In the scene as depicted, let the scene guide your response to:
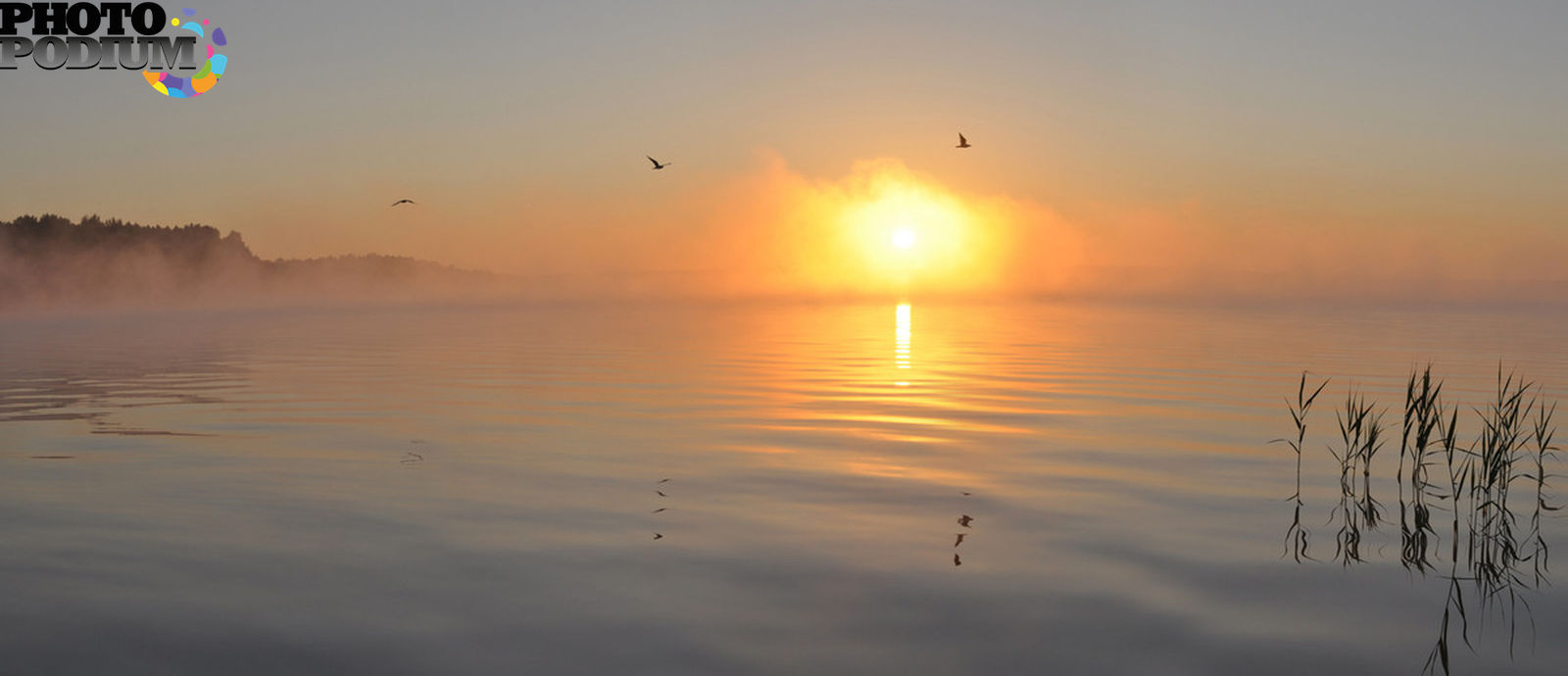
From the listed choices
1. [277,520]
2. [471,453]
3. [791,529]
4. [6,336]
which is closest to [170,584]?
[277,520]

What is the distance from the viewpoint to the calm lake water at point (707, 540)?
9.44 m

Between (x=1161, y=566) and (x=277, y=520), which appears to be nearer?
(x=1161, y=566)

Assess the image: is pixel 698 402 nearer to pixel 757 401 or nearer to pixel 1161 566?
pixel 757 401

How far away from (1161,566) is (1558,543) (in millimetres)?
5204

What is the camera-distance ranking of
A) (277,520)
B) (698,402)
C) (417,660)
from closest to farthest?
(417,660) → (277,520) → (698,402)

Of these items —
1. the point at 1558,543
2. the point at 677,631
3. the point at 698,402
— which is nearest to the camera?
the point at 677,631

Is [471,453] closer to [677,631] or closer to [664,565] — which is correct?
[664,565]

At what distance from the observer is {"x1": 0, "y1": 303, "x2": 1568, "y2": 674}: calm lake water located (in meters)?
9.44

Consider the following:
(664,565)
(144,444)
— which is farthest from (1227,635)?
(144,444)

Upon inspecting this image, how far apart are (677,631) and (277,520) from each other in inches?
278

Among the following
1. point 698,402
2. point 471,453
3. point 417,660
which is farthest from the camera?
point 698,402

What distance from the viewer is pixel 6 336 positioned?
7494 centimetres

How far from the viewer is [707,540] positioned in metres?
13.3

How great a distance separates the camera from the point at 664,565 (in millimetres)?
12039
